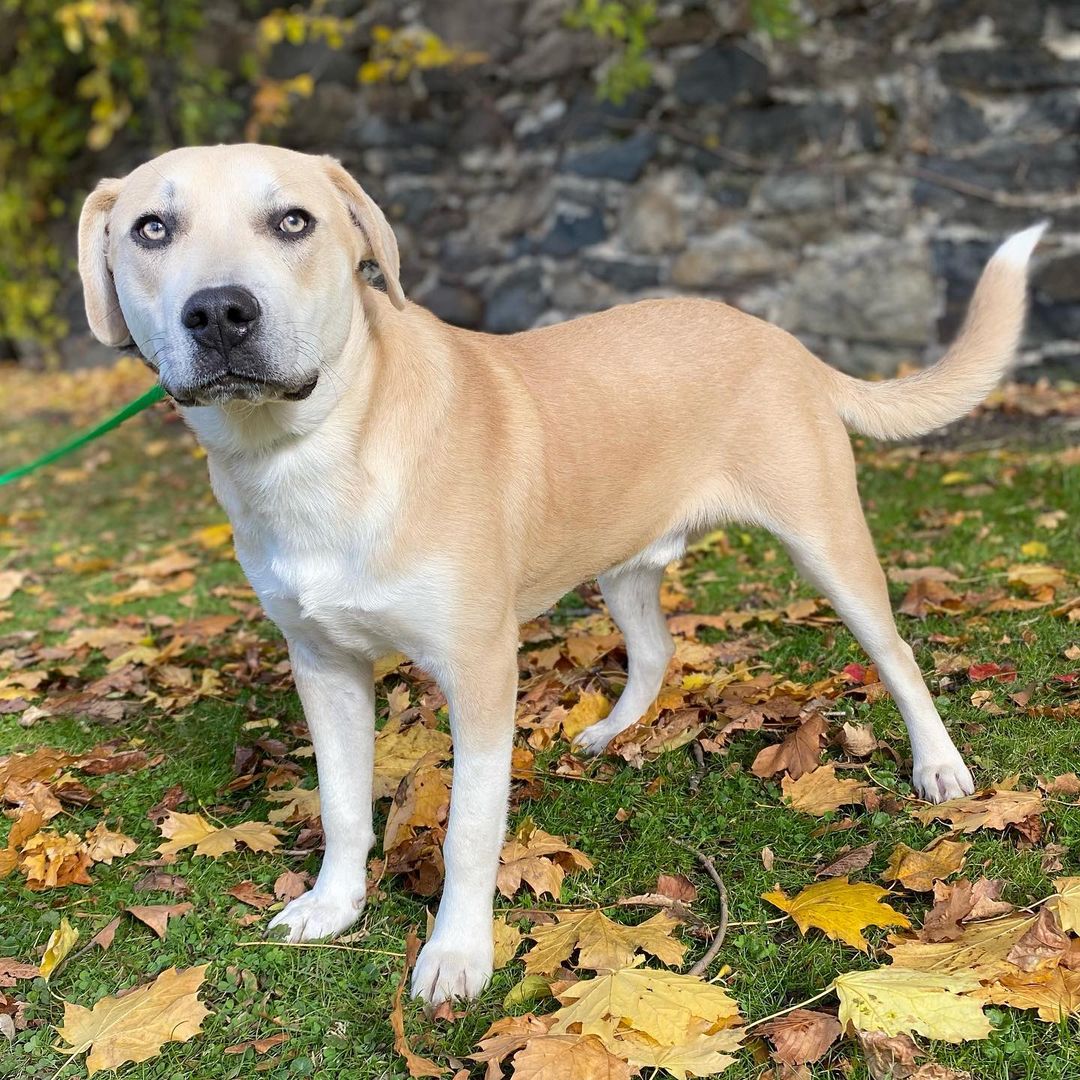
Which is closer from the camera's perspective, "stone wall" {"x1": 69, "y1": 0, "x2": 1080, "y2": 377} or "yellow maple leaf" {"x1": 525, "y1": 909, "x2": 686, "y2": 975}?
"yellow maple leaf" {"x1": 525, "y1": 909, "x2": 686, "y2": 975}

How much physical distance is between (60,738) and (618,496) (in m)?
2.12

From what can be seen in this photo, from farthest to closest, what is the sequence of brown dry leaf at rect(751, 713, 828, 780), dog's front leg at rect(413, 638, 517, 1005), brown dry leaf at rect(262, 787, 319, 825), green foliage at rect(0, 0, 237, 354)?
green foliage at rect(0, 0, 237, 354), brown dry leaf at rect(262, 787, 319, 825), brown dry leaf at rect(751, 713, 828, 780), dog's front leg at rect(413, 638, 517, 1005)

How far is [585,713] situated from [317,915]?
4.16 feet

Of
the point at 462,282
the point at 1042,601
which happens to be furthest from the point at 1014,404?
the point at 462,282

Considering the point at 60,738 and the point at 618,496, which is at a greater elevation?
the point at 618,496

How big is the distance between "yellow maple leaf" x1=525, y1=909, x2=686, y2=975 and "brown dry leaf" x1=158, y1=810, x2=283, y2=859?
938 mm

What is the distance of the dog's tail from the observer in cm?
356

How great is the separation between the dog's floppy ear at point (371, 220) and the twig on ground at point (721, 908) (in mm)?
1568

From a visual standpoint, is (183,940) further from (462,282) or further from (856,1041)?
(462,282)

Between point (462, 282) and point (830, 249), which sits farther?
point (462, 282)

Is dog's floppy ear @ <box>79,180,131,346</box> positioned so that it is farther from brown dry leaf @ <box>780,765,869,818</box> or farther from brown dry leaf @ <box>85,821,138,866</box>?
brown dry leaf @ <box>780,765,869,818</box>

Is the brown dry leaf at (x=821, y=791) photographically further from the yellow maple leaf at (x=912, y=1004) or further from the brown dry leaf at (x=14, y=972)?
the brown dry leaf at (x=14, y=972)

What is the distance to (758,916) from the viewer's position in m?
2.76

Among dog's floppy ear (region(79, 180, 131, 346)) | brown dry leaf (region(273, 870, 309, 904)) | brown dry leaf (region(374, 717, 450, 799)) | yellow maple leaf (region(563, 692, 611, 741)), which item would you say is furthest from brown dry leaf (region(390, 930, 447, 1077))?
dog's floppy ear (region(79, 180, 131, 346))
